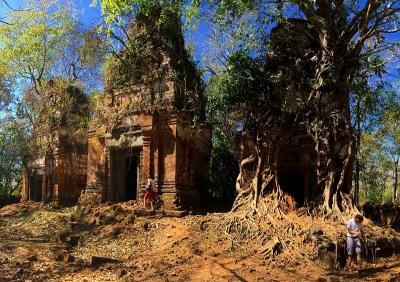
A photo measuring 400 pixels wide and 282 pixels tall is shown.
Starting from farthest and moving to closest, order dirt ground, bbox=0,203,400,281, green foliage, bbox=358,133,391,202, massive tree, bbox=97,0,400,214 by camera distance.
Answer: green foliage, bbox=358,133,391,202
massive tree, bbox=97,0,400,214
dirt ground, bbox=0,203,400,281

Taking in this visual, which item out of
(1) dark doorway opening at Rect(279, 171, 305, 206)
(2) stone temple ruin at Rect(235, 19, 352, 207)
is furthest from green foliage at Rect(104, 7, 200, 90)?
(1) dark doorway opening at Rect(279, 171, 305, 206)

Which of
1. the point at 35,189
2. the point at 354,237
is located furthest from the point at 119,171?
the point at 354,237

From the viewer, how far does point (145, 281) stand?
8531 millimetres

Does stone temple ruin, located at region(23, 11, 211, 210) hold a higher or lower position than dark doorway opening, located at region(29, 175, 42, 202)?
higher

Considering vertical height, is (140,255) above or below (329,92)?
below

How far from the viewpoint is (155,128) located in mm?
15242

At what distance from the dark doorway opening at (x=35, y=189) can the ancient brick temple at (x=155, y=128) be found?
290 inches

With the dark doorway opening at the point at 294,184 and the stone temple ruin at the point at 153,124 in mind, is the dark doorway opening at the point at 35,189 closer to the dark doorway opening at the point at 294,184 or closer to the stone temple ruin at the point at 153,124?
the stone temple ruin at the point at 153,124

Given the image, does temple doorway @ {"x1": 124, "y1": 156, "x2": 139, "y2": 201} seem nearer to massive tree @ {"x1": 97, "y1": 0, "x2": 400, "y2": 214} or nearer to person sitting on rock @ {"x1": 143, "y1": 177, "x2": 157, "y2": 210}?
person sitting on rock @ {"x1": 143, "y1": 177, "x2": 157, "y2": 210}

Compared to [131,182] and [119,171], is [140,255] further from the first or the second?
[131,182]

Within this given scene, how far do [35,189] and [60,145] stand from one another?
14.5 feet

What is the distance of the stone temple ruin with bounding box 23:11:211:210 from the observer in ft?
49.5

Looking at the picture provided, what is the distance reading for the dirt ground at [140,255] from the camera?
8.78 m

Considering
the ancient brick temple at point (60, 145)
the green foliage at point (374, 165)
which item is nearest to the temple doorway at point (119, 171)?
the ancient brick temple at point (60, 145)
